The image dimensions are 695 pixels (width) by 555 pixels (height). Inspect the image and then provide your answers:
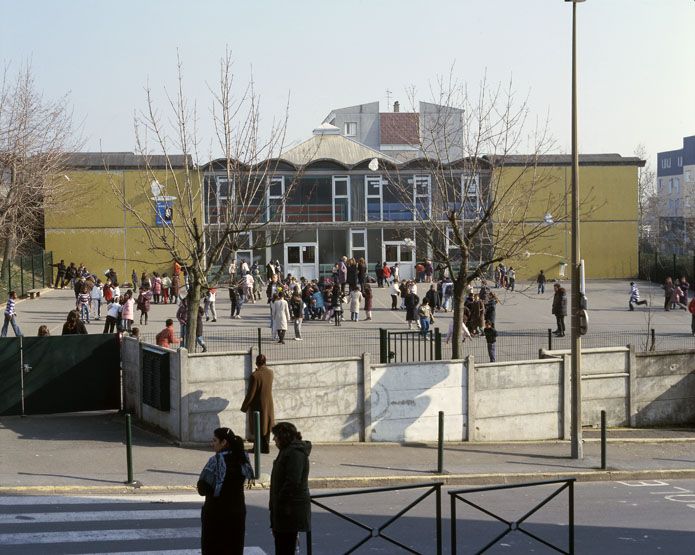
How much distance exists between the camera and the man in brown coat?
16516 mm

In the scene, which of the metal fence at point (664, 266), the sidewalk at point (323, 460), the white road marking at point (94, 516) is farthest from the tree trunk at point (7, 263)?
the metal fence at point (664, 266)

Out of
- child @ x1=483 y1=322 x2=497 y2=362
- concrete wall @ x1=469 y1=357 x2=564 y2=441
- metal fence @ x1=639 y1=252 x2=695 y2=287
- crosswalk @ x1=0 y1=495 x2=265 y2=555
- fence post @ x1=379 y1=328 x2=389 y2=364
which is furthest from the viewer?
metal fence @ x1=639 y1=252 x2=695 y2=287

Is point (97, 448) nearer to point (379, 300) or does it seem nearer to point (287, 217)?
point (379, 300)

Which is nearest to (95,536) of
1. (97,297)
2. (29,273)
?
(97,297)

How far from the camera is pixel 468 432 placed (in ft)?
63.1

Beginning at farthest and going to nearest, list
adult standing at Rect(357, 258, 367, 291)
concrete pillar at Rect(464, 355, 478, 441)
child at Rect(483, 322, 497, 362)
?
adult standing at Rect(357, 258, 367, 291) → child at Rect(483, 322, 497, 362) → concrete pillar at Rect(464, 355, 478, 441)

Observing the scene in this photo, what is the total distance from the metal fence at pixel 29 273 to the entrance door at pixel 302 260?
40.5ft

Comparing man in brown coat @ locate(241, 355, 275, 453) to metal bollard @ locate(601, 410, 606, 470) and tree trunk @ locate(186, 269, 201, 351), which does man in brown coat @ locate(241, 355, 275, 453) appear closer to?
tree trunk @ locate(186, 269, 201, 351)

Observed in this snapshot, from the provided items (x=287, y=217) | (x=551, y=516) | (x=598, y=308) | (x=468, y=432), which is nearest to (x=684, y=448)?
(x=468, y=432)

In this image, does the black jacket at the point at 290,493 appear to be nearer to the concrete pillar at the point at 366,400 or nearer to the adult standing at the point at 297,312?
the concrete pillar at the point at 366,400

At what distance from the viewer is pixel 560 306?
31.6m

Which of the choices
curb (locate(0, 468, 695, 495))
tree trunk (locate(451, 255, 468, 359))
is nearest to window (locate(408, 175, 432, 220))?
tree trunk (locate(451, 255, 468, 359))

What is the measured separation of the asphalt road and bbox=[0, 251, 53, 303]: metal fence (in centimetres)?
3025

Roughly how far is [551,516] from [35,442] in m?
8.57
